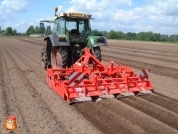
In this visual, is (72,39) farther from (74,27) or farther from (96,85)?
(96,85)

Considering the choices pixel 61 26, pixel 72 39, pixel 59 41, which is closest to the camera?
pixel 59 41

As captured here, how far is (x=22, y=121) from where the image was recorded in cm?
412

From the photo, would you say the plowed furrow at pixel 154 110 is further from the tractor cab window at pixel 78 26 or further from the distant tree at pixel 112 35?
the distant tree at pixel 112 35

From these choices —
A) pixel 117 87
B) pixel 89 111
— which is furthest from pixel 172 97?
pixel 89 111

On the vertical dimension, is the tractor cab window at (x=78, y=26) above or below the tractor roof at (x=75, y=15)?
below

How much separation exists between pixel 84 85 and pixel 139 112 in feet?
4.47

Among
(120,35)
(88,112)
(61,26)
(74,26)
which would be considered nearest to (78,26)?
(74,26)

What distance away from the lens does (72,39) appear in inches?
299

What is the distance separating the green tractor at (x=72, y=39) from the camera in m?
7.16

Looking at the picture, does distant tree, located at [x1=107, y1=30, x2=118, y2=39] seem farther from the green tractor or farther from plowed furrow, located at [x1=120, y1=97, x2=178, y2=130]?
plowed furrow, located at [x1=120, y1=97, x2=178, y2=130]

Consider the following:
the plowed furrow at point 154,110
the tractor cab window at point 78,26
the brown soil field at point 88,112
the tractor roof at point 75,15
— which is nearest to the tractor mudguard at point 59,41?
the tractor cab window at point 78,26

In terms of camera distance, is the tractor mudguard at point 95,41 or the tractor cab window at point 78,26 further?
the tractor cab window at point 78,26

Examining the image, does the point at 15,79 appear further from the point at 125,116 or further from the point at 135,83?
the point at 125,116

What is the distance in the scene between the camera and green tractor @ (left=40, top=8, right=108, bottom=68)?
7.16 m
